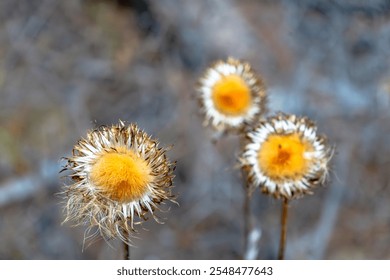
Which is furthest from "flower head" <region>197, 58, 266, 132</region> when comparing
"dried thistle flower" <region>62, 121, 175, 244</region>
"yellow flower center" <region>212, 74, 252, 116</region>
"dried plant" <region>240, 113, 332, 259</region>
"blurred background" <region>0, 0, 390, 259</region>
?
"blurred background" <region>0, 0, 390, 259</region>

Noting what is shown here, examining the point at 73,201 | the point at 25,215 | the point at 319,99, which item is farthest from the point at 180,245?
the point at 73,201

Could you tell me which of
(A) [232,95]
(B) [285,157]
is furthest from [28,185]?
(B) [285,157]

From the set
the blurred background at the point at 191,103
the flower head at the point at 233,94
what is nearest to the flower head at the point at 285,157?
the flower head at the point at 233,94

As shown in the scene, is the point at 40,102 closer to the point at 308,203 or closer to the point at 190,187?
the point at 190,187

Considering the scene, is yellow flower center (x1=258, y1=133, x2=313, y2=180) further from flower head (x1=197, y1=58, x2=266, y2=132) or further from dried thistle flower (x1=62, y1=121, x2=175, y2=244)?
dried thistle flower (x1=62, y1=121, x2=175, y2=244)

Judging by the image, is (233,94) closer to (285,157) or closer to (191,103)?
(285,157)
